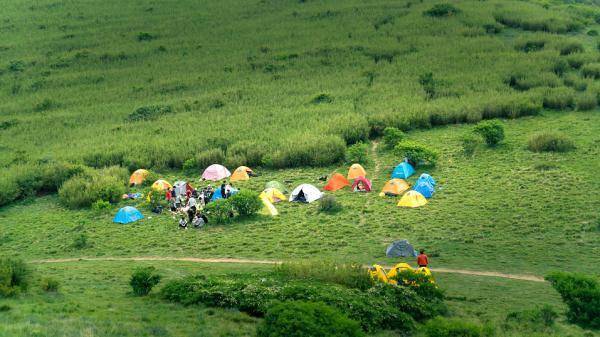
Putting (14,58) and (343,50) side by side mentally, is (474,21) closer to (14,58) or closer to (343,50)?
(343,50)

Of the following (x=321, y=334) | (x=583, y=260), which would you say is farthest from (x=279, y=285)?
(x=583, y=260)

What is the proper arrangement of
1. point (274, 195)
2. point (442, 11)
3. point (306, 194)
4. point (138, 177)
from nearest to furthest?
1. point (306, 194)
2. point (274, 195)
3. point (138, 177)
4. point (442, 11)

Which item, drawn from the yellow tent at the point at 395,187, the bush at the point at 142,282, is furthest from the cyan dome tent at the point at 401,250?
the bush at the point at 142,282

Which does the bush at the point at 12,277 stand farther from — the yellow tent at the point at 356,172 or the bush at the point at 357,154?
the bush at the point at 357,154

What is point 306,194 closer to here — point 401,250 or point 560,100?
point 401,250

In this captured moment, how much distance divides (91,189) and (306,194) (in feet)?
34.8

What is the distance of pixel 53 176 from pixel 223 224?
12436 millimetres

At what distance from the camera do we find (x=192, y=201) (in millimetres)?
33312

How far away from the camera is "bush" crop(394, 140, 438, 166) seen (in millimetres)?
36688

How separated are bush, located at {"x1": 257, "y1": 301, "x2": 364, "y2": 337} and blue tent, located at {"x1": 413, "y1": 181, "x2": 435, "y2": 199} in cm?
1485

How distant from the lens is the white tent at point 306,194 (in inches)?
1344

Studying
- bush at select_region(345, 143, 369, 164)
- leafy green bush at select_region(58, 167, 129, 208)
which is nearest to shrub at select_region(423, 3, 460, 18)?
bush at select_region(345, 143, 369, 164)

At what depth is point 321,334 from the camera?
17609mm

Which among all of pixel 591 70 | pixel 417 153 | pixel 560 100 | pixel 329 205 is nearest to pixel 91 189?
pixel 329 205
